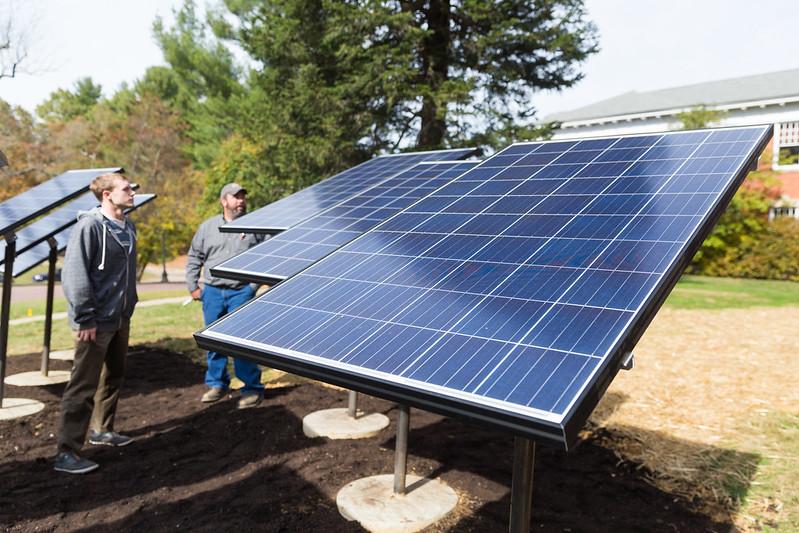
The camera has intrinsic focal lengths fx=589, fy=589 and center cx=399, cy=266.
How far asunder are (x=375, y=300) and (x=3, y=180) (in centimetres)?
3647

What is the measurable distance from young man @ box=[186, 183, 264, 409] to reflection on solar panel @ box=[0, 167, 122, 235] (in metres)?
1.37

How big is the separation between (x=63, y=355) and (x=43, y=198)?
390 cm

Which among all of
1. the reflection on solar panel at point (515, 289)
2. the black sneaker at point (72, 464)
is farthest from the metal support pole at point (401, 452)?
the black sneaker at point (72, 464)

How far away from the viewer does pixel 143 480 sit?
532 cm

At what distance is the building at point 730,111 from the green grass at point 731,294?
639cm

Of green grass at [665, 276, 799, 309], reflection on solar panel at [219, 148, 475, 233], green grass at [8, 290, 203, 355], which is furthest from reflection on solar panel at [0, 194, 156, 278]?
green grass at [665, 276, 799, 309]

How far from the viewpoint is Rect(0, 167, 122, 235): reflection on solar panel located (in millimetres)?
6547

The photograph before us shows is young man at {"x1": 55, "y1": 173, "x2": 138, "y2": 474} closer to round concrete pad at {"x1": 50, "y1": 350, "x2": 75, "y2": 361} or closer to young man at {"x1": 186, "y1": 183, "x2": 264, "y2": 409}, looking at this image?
young man at {"x1": 186, "y1": 183, "x2": 264, "y2": 409}

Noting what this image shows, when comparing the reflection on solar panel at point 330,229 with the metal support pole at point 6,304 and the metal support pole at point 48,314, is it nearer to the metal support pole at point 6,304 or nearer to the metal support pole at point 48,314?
the metal support pole at point 6,304

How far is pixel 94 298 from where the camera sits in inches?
218

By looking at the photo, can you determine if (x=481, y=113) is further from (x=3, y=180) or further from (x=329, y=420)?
(x=3, y=180)

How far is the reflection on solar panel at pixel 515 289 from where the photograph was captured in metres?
2.35

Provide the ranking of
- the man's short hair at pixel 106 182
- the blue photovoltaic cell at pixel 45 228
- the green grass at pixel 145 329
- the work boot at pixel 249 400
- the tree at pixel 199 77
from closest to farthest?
the man's short hair at pixel 106 182 → the work boot at pixel 249 400 → the blue photovoltaic cell at pixel 45 228 → the green grass at pixel 145 329 → the tree at pixel 199 77

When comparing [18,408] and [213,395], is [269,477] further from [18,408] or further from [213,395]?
[18,408]
